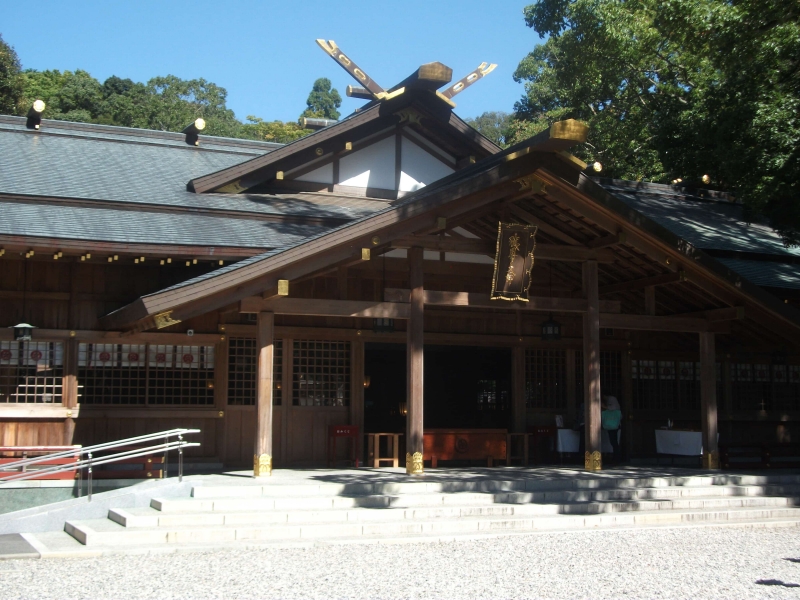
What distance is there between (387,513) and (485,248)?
4562 mm

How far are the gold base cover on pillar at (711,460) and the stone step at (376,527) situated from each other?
215 cm

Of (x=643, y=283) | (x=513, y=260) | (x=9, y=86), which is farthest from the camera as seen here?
(x=9, y=86)

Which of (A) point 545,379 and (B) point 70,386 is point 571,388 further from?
(B) point 70,386

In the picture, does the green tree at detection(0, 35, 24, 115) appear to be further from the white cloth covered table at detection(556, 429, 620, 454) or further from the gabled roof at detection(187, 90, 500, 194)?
the white cloth covered table at detection(556, 429, 620, 454)

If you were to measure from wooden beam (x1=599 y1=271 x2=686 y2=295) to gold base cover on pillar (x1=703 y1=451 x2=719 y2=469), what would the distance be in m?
2.87

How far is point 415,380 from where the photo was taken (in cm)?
1207

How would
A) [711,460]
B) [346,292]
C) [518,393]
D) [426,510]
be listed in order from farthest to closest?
[518,393] → [711,460] → [346,292] → [426,510]

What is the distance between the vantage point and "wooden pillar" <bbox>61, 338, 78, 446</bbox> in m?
12.8

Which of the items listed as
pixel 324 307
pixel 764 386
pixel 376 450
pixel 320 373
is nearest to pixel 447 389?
pixel 320 373

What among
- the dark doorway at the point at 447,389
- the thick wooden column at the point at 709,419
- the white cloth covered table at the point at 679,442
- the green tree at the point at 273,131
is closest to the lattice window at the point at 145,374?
the dark doorway at the point at 447,389

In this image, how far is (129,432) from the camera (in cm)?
1320

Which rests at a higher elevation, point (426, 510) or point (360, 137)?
point (360, 137)

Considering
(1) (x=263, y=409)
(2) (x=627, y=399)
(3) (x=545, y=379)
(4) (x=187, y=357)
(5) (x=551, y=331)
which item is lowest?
(1) (x=263, y=409)

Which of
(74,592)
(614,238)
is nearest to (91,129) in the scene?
(614,238)
